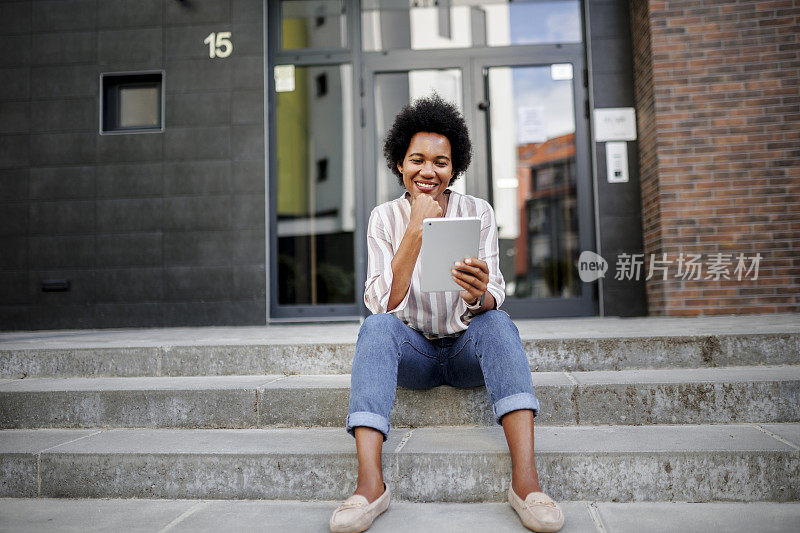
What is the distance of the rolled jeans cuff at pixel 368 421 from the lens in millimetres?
1860

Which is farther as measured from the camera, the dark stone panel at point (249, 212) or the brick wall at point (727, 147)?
the dark stone panel at point (249, 212)

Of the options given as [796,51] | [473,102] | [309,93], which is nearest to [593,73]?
[473,102]

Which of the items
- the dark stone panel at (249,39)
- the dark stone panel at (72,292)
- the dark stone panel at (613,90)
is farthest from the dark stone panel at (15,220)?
the dark stone panel at (613,90)

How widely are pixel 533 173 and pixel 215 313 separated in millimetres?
3023

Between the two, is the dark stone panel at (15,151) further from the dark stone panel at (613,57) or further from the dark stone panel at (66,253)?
the dark stone panel at (613,57)

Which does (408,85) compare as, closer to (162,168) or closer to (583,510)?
(162,168)

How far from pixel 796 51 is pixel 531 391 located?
4.16 meters

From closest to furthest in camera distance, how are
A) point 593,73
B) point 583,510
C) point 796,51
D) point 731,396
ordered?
point 583,510, point 731,396, point 796,51, point 593,73

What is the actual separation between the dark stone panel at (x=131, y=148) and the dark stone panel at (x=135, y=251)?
0.67m

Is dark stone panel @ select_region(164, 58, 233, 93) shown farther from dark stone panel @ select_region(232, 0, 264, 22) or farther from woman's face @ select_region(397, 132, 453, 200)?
woman's face @ select_region(397, 132, 453, 200)

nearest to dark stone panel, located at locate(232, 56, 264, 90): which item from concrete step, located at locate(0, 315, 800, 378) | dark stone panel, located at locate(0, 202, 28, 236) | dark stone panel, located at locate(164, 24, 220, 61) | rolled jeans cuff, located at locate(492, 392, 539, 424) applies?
dark stone panel, located at locate(164, 24, 220, 61)

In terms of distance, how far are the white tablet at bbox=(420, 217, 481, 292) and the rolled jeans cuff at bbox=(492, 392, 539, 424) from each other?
0.40m

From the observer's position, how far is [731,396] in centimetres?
238

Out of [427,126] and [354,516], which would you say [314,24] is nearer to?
[427,126]
